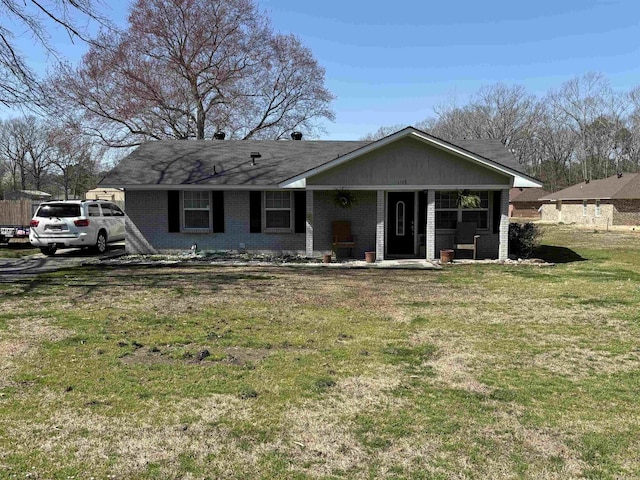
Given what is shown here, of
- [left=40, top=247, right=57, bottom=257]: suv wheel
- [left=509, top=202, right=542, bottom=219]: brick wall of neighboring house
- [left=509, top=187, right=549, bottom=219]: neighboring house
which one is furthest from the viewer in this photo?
[left=509, top=187, right=549, bottom=219]: neighboring house

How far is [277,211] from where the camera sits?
16000mm

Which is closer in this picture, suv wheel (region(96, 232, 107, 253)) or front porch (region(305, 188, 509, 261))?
front porch (region(305, 188, 509, 261))

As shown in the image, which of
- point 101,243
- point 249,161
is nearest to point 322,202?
point 249,161

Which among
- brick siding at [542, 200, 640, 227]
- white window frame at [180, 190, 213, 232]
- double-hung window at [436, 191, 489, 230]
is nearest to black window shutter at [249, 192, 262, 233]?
white window frame at [180, 190, 213, 232]

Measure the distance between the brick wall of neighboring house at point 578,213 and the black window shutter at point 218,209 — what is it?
105ft

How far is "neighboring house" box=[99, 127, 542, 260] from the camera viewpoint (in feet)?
47.6

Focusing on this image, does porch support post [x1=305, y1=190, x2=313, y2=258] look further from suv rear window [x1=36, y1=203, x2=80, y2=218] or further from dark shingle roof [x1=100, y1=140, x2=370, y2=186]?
suv rear window [x1=36, y1=203, x2=80, y2=218]

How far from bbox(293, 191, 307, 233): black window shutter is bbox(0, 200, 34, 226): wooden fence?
1567 cm

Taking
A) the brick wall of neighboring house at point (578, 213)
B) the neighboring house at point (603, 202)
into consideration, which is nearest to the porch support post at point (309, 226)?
the brick wall of neighboring house at point (578, 213)

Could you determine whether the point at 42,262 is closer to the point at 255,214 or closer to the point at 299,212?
the point at 255,214

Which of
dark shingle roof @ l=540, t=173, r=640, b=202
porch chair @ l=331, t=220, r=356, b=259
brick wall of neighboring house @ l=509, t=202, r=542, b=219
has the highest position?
dark shingle roof @ l=540, t=173, r=640, b=202

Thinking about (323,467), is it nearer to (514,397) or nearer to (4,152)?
(514,397)

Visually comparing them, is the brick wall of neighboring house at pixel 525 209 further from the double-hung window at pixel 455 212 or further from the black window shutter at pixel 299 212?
the black window shutter at pixel 299 212

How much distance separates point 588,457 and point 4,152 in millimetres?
97625
